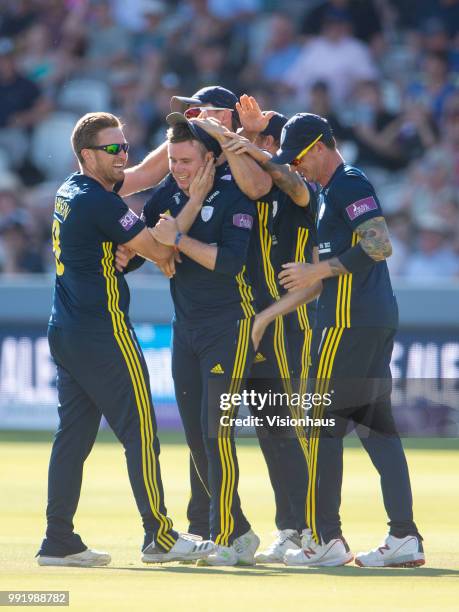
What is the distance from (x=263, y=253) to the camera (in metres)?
7.22

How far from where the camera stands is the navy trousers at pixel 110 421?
22.0 ft

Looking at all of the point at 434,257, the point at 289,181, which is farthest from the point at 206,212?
the point at 434,257

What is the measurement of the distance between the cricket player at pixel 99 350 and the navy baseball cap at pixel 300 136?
0.78m

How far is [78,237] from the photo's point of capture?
6.77 meters

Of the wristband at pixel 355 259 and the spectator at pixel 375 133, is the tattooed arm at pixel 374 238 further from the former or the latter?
the spectator at pixel 375 133

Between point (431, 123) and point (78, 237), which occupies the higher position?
point (431, 123)

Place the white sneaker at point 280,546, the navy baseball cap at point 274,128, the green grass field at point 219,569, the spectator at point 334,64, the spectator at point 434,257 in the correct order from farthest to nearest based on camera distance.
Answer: the spectator at point 334,64
the spectator at point 434,257
the navy baseball cap at point 274,128
the white sneaker at point 280,546
the green grass field at point 219,569

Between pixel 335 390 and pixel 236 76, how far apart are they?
411 inches

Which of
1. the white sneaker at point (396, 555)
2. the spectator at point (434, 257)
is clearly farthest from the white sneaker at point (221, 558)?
the spectator at point (434, 257)

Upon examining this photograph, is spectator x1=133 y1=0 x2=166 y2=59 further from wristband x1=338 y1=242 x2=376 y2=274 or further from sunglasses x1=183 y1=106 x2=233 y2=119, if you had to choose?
wristband x1=338 y1=242 x2=376 y2=274

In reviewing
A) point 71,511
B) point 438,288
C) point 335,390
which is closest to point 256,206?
point 335,390

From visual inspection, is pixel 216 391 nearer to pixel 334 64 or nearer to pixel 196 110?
pixel 196 110

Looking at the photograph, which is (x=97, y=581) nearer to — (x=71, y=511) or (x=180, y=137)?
(x=71, y=511)

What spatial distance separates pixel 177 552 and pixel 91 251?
1.56 meters
